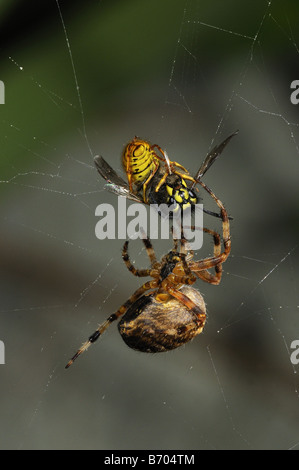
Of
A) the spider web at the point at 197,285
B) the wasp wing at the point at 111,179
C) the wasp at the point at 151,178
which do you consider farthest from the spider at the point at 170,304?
the spider web at the point at 197,285

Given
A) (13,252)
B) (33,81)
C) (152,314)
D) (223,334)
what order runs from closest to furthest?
1. (33,81)
2. (152,314)
3. (13,252)
4. (223,334)

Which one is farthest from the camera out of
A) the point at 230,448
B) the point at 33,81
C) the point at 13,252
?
the point at 230,448

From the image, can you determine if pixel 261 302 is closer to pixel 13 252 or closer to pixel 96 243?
pixel 96 243

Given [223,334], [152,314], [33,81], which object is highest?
[33,81]

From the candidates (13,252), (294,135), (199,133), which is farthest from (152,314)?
(294,135)

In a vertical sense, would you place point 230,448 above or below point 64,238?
below

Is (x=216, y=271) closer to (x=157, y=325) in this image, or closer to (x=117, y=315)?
(x=157, y=325)

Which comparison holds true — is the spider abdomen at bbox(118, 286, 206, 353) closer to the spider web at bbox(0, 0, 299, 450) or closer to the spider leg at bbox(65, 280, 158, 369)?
the spider leg at bbox(65, 280, 158, 369)

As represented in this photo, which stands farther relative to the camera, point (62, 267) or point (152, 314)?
point (62, 267)

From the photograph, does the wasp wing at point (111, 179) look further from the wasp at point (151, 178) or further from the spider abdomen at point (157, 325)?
the spider abdomen at point (157, 325)
